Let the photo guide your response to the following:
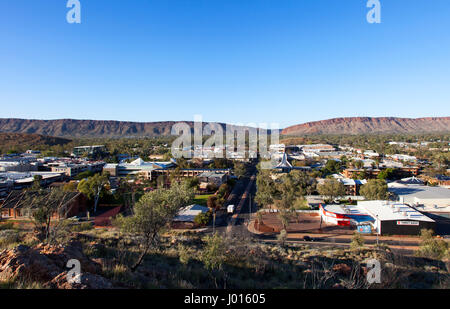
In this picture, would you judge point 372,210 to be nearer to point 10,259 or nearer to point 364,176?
point 364,176

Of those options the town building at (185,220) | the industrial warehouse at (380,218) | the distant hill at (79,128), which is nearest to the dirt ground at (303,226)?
the industrial warehouse at (380,218)

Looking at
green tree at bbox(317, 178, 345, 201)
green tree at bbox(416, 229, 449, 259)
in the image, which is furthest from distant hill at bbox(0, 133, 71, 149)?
green tree at bbox(416, 229, 449, 259)

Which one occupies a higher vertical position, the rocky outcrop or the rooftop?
the rocky outcrop

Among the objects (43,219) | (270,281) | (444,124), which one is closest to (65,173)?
(43,219)

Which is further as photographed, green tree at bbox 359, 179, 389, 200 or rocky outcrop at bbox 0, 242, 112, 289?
green tree at bbox 359, 179, 389, 200

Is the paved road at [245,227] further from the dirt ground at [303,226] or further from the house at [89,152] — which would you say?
the house at [89,152]

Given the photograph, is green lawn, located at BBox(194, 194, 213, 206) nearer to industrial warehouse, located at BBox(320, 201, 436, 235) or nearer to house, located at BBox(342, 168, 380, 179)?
industrial warehouse, located at BBox(320, 201, 436, 235)

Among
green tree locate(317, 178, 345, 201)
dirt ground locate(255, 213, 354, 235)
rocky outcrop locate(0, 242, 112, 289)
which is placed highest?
rocky outcrop locate(0, 242, 112, 289)

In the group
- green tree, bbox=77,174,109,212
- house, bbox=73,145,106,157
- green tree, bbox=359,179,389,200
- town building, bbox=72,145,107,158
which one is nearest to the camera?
green tree, bbox=359,179,389,200
